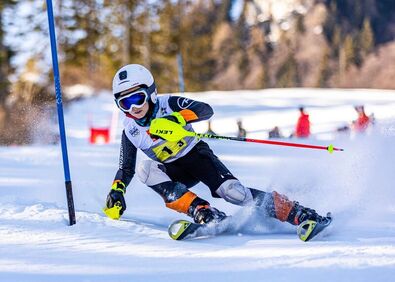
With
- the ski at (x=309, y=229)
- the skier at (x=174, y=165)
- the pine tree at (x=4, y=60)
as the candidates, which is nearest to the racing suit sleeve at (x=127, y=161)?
the skier at (x=174, y=165)

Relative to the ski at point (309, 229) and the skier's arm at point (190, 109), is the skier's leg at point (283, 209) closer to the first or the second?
the ski at point (309, 229)

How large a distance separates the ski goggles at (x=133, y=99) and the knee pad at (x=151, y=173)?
423 millimetres

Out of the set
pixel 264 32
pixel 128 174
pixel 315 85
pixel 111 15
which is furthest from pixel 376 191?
pixel 264 32

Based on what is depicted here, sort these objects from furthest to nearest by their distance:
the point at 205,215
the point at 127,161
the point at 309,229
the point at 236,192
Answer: the point at 127,161 < the point at 236,192 < the point at 205,215 < the point at 309,229

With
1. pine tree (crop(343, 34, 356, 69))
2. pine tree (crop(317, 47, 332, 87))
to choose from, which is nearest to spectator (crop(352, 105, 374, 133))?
pine tree (crop(317, 47, 332, 87))

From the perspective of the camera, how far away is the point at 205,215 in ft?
12.7

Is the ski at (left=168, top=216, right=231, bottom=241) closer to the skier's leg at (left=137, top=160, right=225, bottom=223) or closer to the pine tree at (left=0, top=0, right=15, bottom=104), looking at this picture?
the skier's leg at (left=137, top=160, right=225, bottom=223)

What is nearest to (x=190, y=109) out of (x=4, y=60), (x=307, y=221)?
(x=307, y=221)

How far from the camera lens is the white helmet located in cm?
409

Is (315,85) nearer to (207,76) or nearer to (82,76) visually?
(207,76)

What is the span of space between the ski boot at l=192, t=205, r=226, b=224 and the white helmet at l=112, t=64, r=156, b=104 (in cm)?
89

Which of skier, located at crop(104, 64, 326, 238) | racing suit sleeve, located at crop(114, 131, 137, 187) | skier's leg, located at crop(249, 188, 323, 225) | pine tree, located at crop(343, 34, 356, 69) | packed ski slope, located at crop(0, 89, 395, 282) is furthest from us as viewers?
pine tree, located at crop(343, 34, 356, 69)

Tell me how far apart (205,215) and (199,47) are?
118 feet

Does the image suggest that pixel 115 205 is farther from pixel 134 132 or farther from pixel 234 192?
pixel 234 192
